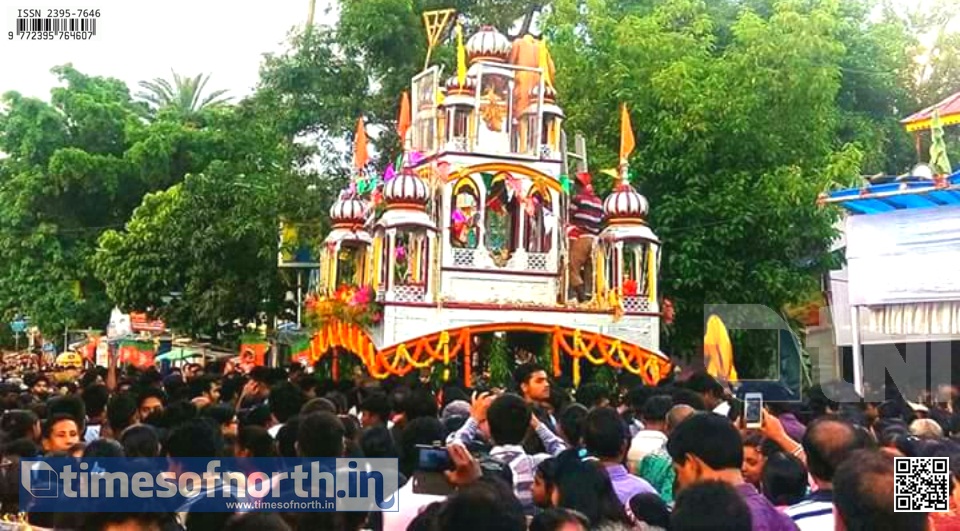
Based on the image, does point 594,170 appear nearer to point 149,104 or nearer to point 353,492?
point 353,492

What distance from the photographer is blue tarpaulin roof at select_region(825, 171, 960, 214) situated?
11422 millimetres

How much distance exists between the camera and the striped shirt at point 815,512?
3541 mm

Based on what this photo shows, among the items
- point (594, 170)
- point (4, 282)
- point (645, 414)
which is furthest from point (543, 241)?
point (4, 282)

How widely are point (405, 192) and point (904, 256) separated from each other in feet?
18.9

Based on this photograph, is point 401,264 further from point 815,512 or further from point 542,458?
point 815,512

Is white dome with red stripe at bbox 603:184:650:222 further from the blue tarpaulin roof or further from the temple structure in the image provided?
the blue tarpaulin roof

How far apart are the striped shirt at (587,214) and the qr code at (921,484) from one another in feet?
34.3

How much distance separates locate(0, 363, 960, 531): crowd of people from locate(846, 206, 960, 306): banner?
6091mm

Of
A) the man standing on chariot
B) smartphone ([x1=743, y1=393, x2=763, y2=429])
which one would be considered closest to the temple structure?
the man standing on chariot

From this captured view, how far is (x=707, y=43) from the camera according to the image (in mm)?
17234

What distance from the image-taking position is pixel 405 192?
12.4 m

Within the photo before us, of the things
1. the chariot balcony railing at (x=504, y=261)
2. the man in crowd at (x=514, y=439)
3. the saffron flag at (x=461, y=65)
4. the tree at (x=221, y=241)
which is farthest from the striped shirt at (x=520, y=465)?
the tree at (x=221, y=241)

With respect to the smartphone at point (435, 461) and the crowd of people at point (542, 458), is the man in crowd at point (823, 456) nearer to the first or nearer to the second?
the crowd of people at point (542, 458)

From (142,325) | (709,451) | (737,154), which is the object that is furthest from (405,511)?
(142,325)
